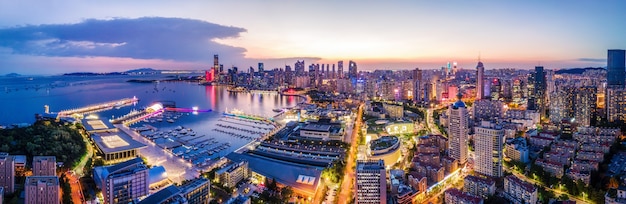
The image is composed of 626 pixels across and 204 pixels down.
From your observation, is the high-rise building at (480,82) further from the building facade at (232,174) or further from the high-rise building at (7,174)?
the high-rise building at (7,174)

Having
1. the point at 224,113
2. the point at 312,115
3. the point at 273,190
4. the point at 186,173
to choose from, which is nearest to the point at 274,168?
the point at 273,190

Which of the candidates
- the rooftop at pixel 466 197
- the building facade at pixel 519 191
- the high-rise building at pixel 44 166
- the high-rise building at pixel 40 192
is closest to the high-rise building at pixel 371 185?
the rooftop at pixel 466 197

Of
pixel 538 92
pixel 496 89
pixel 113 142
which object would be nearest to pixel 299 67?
pixel 496 89

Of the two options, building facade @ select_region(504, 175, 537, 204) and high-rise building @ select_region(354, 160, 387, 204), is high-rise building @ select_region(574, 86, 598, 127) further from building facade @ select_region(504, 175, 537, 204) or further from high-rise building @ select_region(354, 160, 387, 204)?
high-rise building @ select_region(354, 160, 387, 204)

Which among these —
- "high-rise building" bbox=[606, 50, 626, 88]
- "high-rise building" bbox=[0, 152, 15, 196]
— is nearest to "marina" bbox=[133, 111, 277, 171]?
"high-rise building" bbox=[0, 152, 15, 196]

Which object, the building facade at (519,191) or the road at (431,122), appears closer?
the building facade at (519,191)
